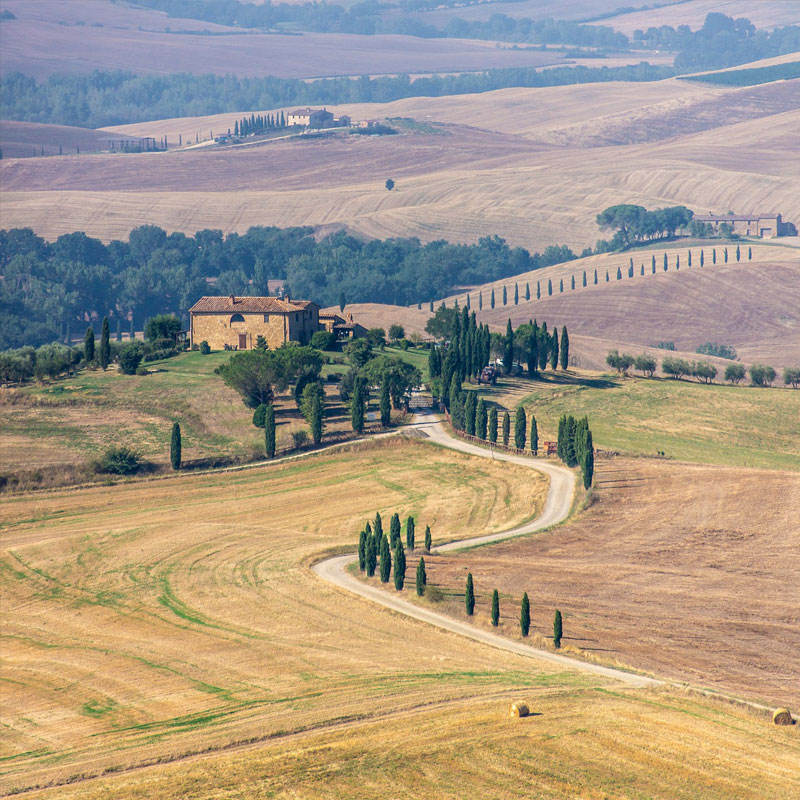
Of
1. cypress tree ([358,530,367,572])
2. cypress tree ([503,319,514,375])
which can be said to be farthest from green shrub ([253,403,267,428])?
cypress tree ([358,530,367,572])

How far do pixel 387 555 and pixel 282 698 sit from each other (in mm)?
22727

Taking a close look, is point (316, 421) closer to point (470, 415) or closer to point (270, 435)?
point (270, 435)

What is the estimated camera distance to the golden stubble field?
44500 mm

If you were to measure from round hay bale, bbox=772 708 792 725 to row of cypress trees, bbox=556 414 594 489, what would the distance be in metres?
44.8

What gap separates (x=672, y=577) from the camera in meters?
74.5

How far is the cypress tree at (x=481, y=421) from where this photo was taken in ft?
361

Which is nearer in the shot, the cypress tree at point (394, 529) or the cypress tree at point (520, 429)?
the cypress tree at point (394, 529)

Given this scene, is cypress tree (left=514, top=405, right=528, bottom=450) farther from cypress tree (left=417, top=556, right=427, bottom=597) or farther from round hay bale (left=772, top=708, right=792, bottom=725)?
round hay bale (left=772, top=708, right=792, bottom=725)

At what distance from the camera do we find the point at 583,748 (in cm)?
4684

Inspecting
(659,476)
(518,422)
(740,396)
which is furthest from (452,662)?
(740,396)

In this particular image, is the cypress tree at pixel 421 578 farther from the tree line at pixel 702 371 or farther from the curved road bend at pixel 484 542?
the tree line at pixel 702 371

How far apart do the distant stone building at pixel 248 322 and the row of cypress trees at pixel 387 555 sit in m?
59.4

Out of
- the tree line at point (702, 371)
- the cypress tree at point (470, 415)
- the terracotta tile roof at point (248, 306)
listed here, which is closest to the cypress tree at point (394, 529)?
the cypress tree at point (470, 415)

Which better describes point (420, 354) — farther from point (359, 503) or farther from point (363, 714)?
point (363, 714)
